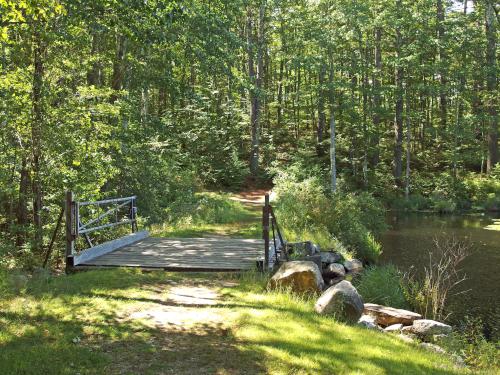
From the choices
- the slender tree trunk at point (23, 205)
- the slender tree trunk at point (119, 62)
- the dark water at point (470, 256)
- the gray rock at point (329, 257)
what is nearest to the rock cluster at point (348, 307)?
the dark water at point (470, 256)

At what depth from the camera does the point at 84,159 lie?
1059 cm

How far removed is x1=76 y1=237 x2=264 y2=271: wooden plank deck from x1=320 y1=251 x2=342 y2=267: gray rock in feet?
7.15

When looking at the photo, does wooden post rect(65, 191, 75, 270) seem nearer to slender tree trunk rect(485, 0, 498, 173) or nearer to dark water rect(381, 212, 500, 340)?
dark water rect(381, 212, 500, 340)

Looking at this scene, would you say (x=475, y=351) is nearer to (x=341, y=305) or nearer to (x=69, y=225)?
(x=341, y=305)

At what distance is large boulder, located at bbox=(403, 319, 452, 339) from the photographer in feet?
27.2

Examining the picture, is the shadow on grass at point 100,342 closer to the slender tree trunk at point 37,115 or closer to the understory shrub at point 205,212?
the slender tree trunk at point 37,115

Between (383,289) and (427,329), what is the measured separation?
6.97ft

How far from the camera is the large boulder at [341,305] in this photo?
6.90 m

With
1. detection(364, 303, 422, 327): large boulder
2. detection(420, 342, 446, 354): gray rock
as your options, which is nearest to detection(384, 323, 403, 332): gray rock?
detection(364, 303, 422, 327): large boulder

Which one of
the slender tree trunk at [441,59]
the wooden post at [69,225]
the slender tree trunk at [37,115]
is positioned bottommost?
the wooden post at [69,225]

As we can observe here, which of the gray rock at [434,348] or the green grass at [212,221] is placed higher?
the green grass at [212,221]

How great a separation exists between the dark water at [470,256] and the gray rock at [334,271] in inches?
99.7

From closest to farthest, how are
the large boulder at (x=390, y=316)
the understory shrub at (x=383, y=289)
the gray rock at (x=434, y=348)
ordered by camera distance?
1. the gray rock at (x=434, y=348)
2. the large boulder at (x=390, y=316)
3. the understory shrub at (x=383, y=289)

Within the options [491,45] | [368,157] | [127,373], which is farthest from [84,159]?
[491,45]
